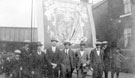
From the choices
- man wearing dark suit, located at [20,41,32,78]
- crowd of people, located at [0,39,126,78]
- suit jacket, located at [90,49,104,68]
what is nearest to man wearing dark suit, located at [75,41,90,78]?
crowd of people, located at [0,39,126,78]

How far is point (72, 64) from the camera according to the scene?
6191 millimetres

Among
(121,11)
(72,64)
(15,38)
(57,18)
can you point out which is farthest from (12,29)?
(72,64)

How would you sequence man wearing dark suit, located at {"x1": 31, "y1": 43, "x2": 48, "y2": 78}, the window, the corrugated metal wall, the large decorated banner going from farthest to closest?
1. the corrugated metal wall
2. the window
3. the large decorated banner
4. man wearing dark suit, located at {"x1": 31, "y1": 43, "x2": 48, "y2": 78}

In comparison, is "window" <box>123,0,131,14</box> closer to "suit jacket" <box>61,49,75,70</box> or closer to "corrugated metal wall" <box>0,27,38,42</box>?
"suit jacket" <box>61,49,75,70</box>

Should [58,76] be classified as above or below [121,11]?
below

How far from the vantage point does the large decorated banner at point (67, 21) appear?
928 cm

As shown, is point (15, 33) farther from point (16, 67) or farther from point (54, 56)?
point (54, 56)

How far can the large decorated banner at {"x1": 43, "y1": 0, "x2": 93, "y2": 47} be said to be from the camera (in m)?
9.28

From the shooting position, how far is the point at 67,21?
977 cm

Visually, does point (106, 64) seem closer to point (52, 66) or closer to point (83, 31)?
point (52, 66)

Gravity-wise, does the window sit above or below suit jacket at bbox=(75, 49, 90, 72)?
above

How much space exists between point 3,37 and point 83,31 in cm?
760

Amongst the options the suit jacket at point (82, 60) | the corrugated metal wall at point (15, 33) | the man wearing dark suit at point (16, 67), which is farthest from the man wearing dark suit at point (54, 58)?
the corrugated metal wall at point (15, 33)

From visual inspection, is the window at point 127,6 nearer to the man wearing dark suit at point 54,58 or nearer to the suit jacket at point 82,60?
the suit jacket at point 82,60
